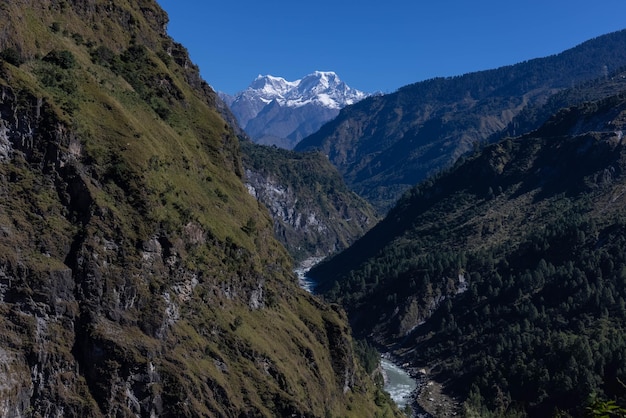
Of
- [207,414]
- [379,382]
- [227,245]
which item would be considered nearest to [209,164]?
[227,245]

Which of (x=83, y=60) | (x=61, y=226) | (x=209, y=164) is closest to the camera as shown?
(x=61, y=226)

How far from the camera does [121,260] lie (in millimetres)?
95750

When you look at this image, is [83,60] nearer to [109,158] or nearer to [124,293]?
[109,158]

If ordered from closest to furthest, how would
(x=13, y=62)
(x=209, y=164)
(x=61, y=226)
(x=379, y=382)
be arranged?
(x=61, y=226) < (x=13, y=62) < (x=209, y=164) < (x=379, y=382)

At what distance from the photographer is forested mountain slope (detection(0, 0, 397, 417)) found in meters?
84.2

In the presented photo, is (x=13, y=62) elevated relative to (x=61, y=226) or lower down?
elevated

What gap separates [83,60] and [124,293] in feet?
175

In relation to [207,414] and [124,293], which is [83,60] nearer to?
[124,293]

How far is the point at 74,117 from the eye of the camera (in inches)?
3900

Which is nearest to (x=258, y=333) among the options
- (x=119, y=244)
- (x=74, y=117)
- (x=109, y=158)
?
(x=119, y=244)

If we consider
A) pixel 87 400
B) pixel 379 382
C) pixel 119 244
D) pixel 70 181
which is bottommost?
pixel 379 382

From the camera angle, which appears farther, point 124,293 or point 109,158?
point 109,158

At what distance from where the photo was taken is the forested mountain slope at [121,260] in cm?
8425

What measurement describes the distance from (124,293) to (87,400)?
55.9ft
